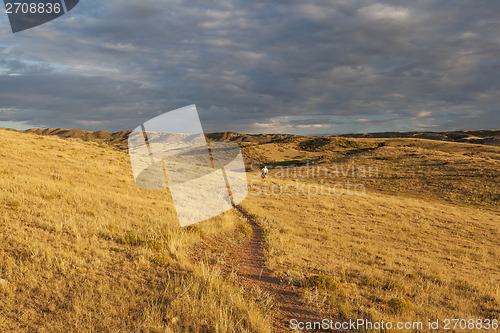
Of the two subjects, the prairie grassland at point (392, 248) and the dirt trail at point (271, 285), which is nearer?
the dirt trail at point (271, 285)

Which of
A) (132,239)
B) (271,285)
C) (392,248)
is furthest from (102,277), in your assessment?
(392,248)

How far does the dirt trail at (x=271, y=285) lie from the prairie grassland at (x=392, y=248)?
0.35 m

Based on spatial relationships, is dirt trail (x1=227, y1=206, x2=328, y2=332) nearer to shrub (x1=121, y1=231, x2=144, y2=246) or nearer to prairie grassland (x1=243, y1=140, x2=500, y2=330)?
prairie grassland (x1=243, y1=140, x2=500, y2=330)

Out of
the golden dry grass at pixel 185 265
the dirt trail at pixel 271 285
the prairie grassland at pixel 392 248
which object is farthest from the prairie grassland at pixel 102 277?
the prairie grassland at pixel 392 248

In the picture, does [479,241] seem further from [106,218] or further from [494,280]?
[106,218]

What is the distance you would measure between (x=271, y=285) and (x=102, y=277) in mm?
4716

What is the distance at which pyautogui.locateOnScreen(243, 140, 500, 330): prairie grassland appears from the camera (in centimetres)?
745

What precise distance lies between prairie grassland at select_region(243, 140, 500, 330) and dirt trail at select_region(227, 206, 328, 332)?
35cm

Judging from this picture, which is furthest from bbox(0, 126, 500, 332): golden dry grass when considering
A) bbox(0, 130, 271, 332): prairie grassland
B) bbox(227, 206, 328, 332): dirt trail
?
bbox(227, 206, 328, 332): dirt trail

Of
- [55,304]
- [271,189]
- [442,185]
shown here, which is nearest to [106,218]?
[55,304]

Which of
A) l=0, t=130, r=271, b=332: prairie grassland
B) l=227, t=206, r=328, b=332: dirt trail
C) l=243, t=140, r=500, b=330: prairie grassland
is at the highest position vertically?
l=0, t=130, r=271, b=332: prairie grassland

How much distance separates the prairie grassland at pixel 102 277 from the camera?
5.25 metres

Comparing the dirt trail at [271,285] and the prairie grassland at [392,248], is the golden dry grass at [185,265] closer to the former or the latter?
the prairie grassland at [392,248]

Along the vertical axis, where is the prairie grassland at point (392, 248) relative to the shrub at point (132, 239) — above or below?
below
